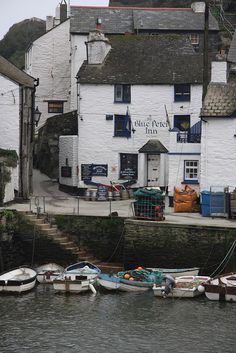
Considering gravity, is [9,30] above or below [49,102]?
above

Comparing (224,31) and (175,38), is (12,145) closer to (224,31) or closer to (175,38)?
(175,38)

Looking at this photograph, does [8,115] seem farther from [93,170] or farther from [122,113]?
[122,113]

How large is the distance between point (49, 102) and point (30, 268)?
2879 cm

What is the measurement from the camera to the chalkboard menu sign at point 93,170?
45.2 metres

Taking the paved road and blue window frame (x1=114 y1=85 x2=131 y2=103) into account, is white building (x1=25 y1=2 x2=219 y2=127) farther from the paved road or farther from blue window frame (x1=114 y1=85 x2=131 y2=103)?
the paved road

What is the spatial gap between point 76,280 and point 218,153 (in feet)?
37.3

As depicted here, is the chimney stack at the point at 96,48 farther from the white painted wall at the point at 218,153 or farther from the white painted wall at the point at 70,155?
the white painted wall at the point at 218,153

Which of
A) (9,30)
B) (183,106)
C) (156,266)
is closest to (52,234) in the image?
(156,266)

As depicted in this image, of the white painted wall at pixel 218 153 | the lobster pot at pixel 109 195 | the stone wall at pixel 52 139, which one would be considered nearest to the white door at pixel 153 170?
the lobster pot at pixel 109 195

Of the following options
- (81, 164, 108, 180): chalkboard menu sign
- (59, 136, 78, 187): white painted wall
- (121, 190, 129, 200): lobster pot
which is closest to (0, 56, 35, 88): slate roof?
(59, 136, 78, 187): white painted wall

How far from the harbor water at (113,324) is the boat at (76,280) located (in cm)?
28

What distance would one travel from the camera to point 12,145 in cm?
4088

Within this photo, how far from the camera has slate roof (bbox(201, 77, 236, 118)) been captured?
123ft

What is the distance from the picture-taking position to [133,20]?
55.8 m
